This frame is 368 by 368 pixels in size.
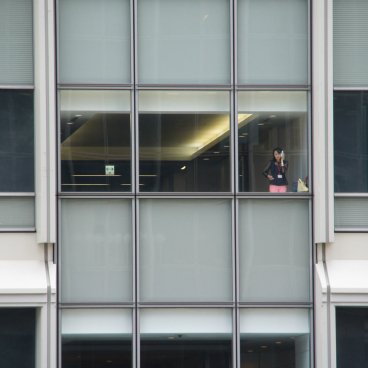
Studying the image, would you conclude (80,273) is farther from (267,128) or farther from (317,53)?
(317,53)

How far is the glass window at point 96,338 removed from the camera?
2098 cm

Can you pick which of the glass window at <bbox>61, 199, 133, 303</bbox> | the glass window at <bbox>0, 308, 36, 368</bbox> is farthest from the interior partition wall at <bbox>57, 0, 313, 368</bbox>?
the glass window at <bbox>0, 308, 36, 368</bbox>

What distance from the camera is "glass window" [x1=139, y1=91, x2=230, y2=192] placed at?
21.3m

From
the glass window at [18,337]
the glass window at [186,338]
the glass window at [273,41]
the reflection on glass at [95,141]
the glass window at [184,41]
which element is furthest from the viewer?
the glass window at [273,41]

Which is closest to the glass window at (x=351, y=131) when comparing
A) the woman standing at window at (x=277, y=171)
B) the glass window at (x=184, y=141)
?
the woman standing at window at (x=277, y=171)

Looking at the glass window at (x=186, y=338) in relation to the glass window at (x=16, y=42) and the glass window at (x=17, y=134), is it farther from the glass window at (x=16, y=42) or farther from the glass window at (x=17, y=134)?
the glass window at (x=16, y=42)

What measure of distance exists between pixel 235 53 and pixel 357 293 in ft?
16.5

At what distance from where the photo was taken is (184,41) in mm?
21516

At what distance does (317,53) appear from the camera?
2127cm

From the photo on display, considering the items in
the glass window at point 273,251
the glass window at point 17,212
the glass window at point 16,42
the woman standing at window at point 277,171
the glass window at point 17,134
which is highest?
the glass window at point 16,42

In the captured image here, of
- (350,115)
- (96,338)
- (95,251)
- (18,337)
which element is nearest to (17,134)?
(95,251)

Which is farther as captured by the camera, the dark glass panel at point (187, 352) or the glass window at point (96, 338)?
the dark glass panel at point (187, 352)

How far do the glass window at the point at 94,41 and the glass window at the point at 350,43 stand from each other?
4.00 m

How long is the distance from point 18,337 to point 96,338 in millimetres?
1433
